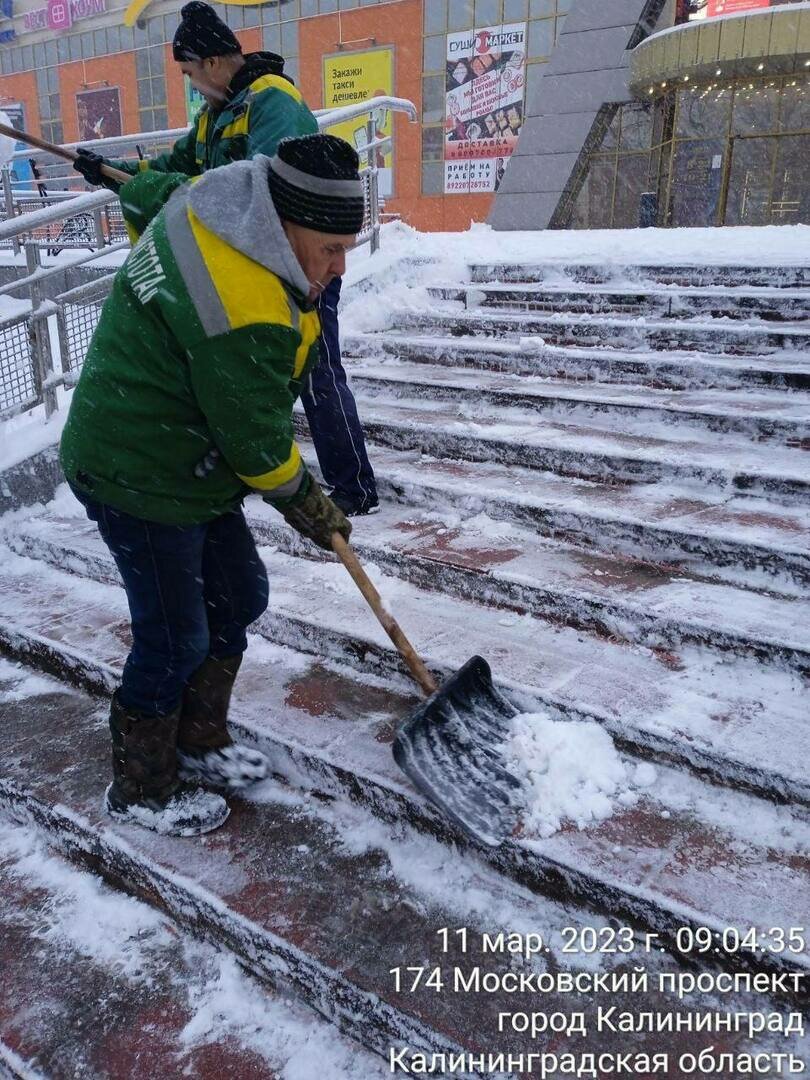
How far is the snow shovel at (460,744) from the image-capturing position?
234 centimetres

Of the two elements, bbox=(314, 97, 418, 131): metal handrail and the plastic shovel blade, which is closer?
the plastic shovel blade

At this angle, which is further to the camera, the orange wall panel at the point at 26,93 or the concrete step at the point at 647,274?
the orange wall panel at the point at 26,93

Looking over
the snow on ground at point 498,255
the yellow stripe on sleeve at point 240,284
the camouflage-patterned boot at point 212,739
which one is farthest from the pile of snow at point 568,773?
the snow on ground at point 498,255

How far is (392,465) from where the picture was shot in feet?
15.2

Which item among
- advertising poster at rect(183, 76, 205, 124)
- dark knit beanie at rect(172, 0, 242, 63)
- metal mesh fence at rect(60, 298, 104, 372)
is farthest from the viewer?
advertising poster at rect(183, 76, 205, 124)

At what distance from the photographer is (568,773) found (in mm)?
2510

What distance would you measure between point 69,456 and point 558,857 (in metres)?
1.72

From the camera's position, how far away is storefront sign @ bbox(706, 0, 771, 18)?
44.2 feet

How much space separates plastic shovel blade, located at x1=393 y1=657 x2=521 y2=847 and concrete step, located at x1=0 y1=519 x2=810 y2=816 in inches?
6.9

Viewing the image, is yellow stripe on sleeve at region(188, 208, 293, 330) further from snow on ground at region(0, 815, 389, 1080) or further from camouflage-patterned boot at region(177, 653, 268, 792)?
snow on ground at region(0, 815, 389, 1080)

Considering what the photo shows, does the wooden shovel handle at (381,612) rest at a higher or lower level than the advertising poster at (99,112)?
lower

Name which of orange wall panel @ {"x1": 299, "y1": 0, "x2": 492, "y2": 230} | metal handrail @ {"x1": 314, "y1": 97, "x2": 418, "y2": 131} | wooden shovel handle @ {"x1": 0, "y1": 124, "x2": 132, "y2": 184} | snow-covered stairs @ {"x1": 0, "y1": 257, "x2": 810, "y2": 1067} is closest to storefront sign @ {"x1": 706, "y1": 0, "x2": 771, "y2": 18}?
orange wall panel @ {"x1": 299, "y1": 0, "x2": 492, "y2": 230}

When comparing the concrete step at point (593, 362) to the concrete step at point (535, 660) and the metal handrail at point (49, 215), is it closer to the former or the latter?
the metal handrail at point (49, 215)

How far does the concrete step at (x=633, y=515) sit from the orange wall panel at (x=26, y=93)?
106ft
